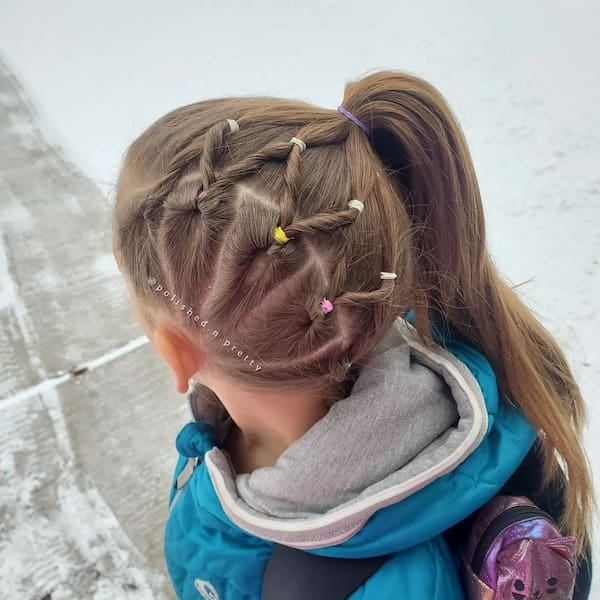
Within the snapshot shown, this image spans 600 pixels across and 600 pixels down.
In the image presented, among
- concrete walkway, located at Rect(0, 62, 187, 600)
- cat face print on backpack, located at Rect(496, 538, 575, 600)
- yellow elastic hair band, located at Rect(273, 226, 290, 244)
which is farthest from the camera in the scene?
concrete walkway, located at Rect(0, 62, 187, 600)

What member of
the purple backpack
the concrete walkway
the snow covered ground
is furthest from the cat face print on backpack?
the concrete walkway

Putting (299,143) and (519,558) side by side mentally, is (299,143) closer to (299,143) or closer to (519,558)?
(299,143)

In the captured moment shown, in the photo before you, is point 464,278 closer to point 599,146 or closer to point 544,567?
point 544,567

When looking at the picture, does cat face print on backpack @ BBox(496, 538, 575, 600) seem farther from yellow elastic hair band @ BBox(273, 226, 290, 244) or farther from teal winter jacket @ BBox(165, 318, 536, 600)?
yellow elastic hair band @ BBox(273, 226, 290, 244)

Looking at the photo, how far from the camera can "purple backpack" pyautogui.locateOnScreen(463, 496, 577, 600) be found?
62 cm

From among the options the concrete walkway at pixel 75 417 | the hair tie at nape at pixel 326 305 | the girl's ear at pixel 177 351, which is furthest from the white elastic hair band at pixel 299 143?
the concrete walkway at pixel 75 417

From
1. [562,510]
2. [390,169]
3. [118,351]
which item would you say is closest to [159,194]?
[390,169]

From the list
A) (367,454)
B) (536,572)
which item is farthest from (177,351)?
(536,572)

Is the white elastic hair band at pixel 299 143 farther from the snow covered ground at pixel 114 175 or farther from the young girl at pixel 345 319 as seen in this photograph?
the snow covered ground at pixel 114 175

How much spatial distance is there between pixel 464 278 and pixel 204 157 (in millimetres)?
372

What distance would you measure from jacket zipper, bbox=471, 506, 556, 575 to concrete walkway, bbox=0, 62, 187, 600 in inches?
36.2

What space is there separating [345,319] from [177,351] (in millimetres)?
223

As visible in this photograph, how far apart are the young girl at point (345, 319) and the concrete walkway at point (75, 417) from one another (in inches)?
27.7

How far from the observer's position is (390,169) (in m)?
0.63
